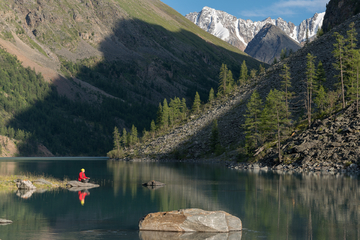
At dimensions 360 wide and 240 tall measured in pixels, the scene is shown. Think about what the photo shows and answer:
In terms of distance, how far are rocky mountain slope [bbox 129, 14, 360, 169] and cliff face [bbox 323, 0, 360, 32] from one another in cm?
2753

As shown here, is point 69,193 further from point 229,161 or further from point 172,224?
point 229,161

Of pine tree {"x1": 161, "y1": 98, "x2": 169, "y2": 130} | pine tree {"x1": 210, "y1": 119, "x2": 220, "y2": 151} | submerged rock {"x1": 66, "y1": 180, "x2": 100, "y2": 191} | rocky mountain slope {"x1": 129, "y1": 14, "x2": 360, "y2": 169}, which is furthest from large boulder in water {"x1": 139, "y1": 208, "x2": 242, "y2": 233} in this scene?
pine tree {"x1": 161, "y1": 98, "x2": 169, "y2": 130}

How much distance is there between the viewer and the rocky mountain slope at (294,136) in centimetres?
7386

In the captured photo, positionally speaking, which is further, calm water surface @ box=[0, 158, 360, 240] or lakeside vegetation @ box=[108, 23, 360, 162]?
lakeside vegetation @ box=[108, 23, 360, 162]

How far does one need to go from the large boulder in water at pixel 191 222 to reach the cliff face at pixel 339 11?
171 m

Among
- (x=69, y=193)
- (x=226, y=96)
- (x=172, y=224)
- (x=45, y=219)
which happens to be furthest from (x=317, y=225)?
(x=226, y=96)

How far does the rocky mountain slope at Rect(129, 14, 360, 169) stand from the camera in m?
73.9

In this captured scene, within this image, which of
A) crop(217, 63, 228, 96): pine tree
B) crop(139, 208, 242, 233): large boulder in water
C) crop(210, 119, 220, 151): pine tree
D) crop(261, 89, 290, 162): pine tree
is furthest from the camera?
crop(217, 63, 228, 96): pine tree

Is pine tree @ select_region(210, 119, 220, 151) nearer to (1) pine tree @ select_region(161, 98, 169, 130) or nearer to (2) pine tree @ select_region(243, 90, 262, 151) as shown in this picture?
(2) pine tree @ select_region(243, 90, 262, 151)

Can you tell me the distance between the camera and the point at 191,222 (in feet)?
77.2

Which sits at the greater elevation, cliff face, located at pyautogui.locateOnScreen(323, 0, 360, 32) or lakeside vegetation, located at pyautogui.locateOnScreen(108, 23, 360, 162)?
cliff face, located at pyautogui.locateOnScreen(323, 0, 360, 32)

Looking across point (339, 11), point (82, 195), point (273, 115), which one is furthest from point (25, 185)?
point (339, 11)

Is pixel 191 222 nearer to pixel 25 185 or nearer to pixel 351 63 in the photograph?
pixel 25 185

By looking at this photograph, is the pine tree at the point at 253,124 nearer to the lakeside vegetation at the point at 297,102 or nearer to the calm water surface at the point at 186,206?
the lakeside vegetation at the point at 297,102
